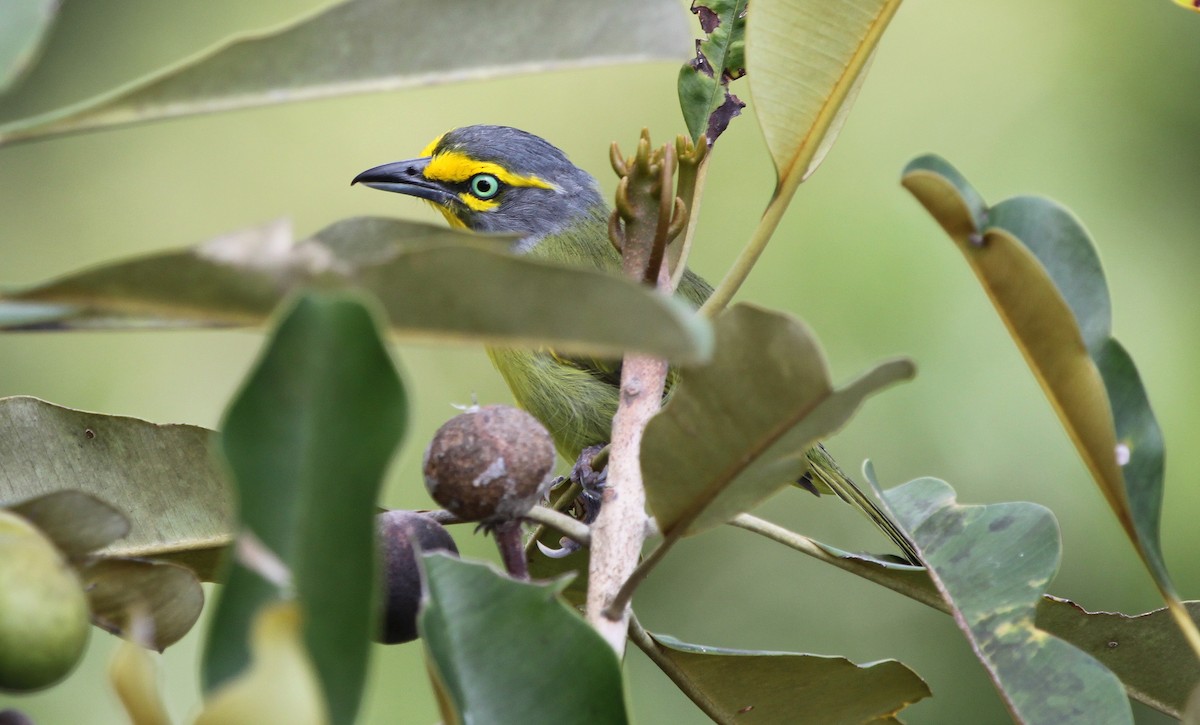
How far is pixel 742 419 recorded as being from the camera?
87cm

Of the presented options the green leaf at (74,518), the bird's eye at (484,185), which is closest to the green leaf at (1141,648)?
the green leaf at (74,518)

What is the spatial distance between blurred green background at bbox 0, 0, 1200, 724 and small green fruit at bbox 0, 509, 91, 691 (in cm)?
232

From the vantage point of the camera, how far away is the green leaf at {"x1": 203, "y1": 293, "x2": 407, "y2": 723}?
611 mm

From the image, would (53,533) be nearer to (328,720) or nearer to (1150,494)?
(328,720)

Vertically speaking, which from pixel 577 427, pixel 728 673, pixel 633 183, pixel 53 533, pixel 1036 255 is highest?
pixel 1036 255

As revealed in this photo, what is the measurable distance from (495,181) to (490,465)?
116 inches

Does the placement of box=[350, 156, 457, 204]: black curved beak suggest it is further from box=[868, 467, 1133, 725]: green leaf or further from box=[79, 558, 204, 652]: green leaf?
box=[79, 558, 204, 652]: green leaf

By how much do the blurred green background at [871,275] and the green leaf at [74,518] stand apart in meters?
2.28

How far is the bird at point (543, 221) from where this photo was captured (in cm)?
322

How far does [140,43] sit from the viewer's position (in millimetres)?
5043

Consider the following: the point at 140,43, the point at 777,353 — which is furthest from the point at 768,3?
the point at 140,43

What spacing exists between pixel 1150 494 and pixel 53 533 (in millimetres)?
849

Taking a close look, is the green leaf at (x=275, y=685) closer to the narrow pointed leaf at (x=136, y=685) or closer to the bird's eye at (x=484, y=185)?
the narrow pointed leaf at (x=136, y=685)

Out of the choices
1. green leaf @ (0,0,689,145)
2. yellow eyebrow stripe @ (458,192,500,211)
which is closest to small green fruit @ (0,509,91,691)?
green leaf @ (0,0,689,145)
